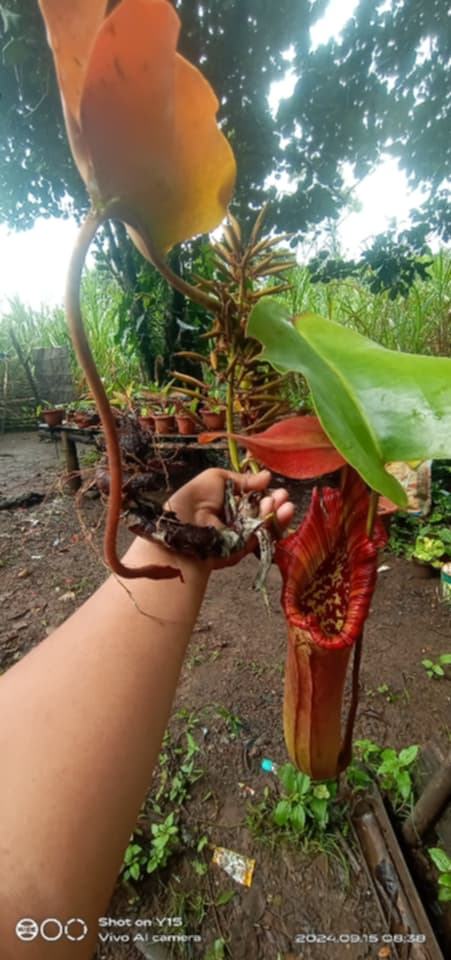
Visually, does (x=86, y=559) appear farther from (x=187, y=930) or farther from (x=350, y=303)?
(x=350, y=303)

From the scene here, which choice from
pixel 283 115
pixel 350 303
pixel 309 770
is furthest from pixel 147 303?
pixel 309 770

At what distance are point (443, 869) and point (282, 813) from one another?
0.89ft

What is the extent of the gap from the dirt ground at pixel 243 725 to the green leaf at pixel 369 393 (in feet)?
0.91

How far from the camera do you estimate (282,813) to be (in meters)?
0.81

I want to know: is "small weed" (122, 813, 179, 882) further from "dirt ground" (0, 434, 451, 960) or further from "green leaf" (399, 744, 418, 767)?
"green leaf" (399, 744, 418, 767)

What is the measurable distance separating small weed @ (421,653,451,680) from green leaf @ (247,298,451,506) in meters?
1.15

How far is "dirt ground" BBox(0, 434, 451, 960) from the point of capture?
700mm

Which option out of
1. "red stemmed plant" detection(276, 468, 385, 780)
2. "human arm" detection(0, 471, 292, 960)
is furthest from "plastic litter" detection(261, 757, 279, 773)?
"human arm" detection(0, 471, 292, 960)

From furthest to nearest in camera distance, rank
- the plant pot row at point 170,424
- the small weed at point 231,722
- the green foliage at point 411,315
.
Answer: the green foliage at point 411,315 < the plant pot row at point 170,424 < the small weed at point 231,722

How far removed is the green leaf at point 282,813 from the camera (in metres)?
0.81

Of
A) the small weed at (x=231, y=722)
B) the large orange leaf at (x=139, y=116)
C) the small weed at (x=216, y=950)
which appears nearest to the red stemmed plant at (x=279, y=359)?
the large orange leaf at (x=139, y=116)

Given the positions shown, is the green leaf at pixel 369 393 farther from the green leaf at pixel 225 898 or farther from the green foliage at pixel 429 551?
the green foliage at pixel 429 551

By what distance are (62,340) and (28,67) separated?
9.56ft

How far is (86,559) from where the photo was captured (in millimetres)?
1870
